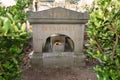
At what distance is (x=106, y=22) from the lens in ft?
10.6

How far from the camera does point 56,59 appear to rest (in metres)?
5.70

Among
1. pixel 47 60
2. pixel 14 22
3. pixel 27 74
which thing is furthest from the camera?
pixel 47 60

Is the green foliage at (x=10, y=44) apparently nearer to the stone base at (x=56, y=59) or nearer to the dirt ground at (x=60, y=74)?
the dirt ground at (x=60, y=74)

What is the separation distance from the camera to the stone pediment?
5.33 metres

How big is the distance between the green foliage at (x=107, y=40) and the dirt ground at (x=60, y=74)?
Result: 1728mm

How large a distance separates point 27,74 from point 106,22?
278 centimetres

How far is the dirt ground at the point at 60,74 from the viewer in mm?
5105

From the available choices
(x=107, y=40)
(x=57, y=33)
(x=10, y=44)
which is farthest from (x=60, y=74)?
(x=10, y=44)

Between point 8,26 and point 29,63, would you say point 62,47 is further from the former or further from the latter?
point 8,26

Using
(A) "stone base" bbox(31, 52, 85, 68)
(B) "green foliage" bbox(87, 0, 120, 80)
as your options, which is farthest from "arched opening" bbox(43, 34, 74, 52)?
(B) "green foliage" bbox(87, 0, 120, 80)

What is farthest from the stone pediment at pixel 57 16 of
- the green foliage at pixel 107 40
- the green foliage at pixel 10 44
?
the green foliage at pixel 10 44

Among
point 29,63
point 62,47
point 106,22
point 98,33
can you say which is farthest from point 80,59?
point 106,22

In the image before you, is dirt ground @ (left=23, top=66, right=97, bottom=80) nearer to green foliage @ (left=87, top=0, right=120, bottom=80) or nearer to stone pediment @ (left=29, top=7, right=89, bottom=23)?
stone pediment @ (left=29, top=7, right=89, bottom=23)

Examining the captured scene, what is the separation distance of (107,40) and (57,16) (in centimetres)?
241
